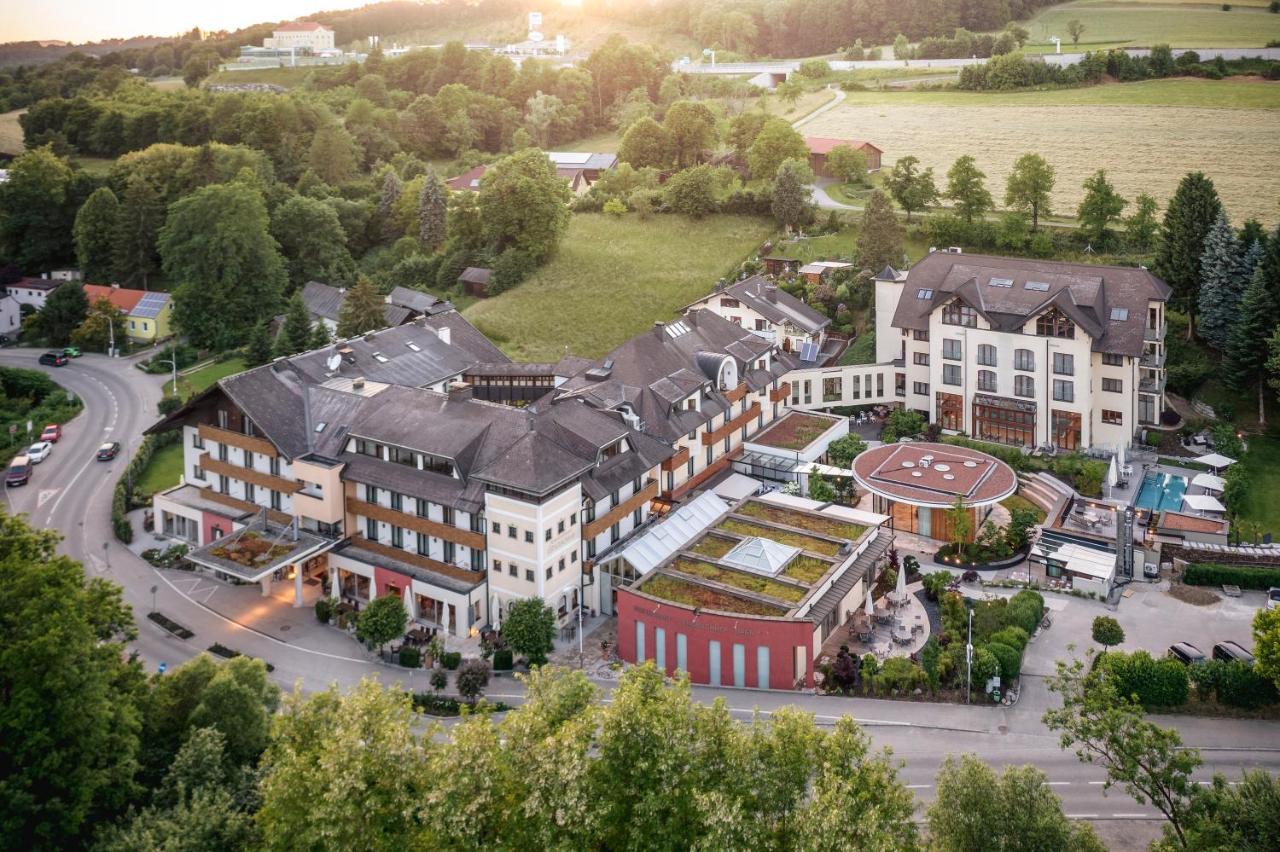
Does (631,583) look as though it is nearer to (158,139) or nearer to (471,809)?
(471,809)

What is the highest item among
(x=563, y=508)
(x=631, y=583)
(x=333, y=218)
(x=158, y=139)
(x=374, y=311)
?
(x=158, y=139)

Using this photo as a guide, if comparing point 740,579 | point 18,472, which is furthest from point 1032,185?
point 18,472

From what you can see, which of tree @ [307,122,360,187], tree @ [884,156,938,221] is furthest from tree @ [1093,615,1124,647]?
tree @ [307,122,360,187]

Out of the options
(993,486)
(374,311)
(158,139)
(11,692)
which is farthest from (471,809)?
(158,139)

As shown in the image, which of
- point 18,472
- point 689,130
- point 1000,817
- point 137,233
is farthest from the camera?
point 689,130

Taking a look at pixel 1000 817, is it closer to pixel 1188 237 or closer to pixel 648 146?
pixel 1188 237

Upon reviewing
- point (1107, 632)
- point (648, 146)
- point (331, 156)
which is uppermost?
point (331, 156)
